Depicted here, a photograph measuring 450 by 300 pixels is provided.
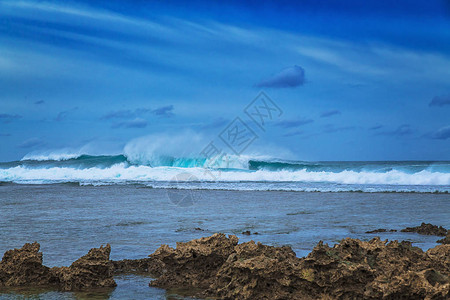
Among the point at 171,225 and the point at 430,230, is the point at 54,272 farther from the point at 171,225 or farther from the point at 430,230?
the point at 430,230

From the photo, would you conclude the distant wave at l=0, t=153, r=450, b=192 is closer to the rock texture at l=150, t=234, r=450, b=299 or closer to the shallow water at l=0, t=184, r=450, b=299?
the shallow water at l=0, t=184, r=450, b=299

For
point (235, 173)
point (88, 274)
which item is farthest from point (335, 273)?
point (235, 173)

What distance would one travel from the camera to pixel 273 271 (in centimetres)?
368

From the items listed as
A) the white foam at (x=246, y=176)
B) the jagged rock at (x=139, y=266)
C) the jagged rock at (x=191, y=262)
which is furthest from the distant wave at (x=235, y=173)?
the jagged rock at (x=191, y=262)

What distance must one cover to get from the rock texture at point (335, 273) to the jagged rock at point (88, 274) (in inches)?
38.4

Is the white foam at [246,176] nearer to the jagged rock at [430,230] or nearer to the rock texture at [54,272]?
the jagged rock at [430,230]

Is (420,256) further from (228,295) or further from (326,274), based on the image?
(228,295)

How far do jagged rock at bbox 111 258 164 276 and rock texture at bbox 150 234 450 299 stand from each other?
86cm

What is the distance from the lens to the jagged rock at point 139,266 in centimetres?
478

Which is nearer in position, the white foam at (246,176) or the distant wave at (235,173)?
the distant wave at (235,173)

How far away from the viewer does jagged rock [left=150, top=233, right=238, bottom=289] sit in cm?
438

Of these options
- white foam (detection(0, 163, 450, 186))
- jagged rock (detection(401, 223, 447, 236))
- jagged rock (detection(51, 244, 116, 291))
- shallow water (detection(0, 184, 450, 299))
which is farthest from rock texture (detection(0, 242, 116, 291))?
white foam (detection(0, 163, 450, 186))

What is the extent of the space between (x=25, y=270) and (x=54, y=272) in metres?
0.26

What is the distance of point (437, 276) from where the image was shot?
3322 millimetres
